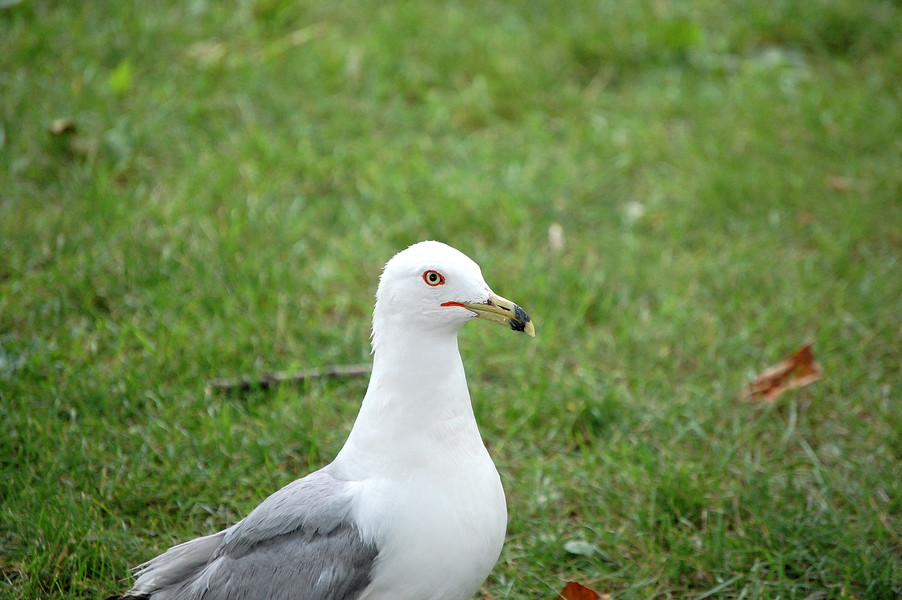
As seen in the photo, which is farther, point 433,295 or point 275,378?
point 275,378

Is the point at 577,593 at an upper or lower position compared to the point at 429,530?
lower

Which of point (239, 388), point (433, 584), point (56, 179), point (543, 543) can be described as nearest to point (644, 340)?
point (543, 543)

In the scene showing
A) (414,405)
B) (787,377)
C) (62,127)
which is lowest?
(787,377)

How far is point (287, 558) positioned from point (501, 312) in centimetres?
89

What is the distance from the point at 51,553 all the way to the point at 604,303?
8.66ft

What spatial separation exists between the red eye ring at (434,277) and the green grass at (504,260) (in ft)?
3.85

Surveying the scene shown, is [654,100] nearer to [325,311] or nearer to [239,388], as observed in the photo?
[325,311]

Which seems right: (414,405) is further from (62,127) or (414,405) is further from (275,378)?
(62,127)

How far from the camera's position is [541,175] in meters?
5.50

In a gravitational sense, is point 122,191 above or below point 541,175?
above

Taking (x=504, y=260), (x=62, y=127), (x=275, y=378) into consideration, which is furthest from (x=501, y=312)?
(x=62, y=127)

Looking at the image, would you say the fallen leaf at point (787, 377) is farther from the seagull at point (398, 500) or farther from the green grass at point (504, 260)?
the seagull at point (398, 500)

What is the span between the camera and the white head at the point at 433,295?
262 cm

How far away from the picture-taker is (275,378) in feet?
13.0
